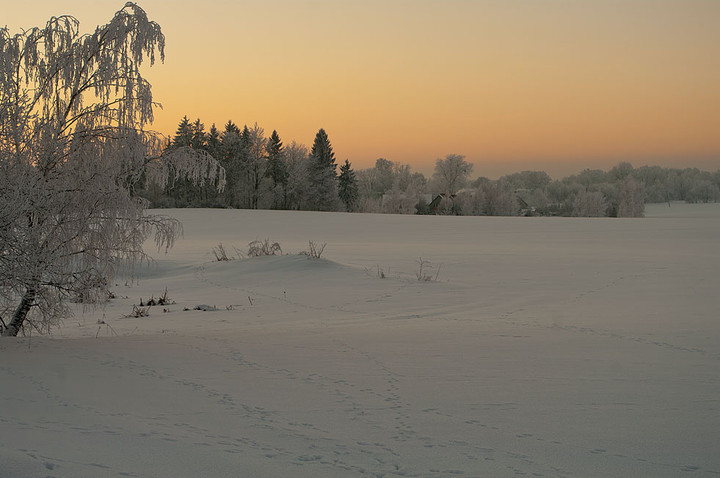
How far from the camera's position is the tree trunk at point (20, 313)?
23.8 ft

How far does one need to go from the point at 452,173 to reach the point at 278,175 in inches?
877

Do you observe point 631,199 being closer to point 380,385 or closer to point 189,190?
point 189,190

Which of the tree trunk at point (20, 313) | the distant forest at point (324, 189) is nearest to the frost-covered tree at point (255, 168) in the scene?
the distant forest at point (324, 189)

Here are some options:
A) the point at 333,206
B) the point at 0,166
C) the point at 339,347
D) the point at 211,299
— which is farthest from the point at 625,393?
the point at 333,206

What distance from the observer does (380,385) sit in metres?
5.66

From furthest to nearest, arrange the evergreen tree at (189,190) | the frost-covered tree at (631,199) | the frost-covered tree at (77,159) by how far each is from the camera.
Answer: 1. the frost-covered tree at (631,199)
2. the evergreen tree at (189,190)
3. the frost-covered tree at (77,159)

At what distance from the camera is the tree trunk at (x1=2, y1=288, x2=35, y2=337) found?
23.8 ft

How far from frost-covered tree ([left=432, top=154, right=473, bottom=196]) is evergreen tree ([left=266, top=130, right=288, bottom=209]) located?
64.5ft

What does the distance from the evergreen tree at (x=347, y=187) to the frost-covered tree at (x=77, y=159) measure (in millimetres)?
71878

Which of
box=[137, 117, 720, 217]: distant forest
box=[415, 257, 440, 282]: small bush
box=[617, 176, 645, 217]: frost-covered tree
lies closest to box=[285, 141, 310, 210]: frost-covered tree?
box=[137, 117, 720, 217]: distant forest

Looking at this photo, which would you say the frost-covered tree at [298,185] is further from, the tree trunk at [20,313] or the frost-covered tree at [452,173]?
the tree trunk at [20,313]

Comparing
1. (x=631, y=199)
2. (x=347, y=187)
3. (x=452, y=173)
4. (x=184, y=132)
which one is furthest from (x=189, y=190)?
(x=631, y=199)

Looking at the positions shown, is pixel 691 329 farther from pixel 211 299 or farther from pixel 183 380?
pixel 211 299

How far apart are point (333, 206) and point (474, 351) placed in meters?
66.7
